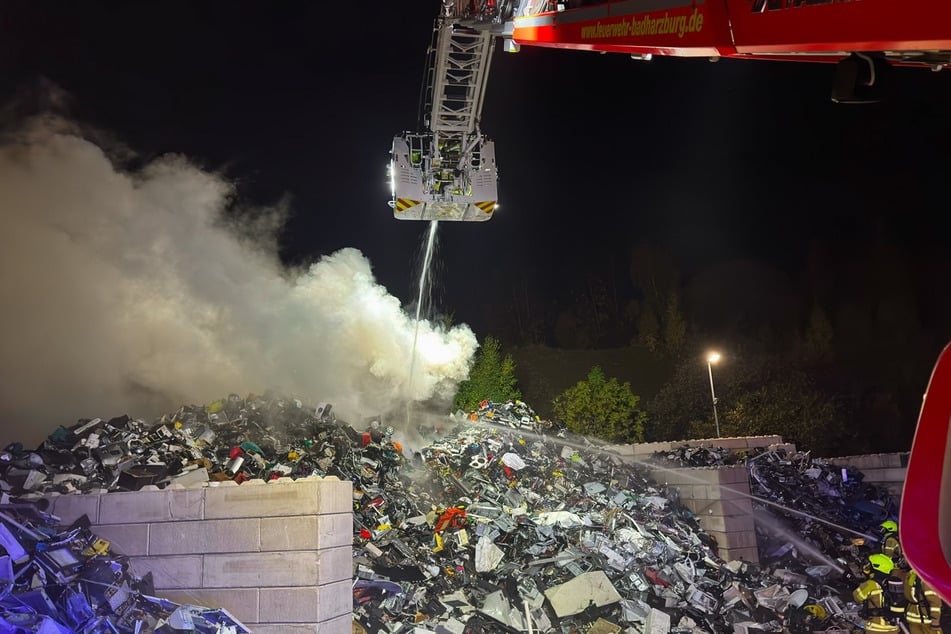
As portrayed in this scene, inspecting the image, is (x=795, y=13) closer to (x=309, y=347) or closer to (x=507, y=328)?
(x=309, y=347)

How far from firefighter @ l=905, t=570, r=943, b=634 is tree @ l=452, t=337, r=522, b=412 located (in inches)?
1036

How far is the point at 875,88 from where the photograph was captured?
3.67 meters

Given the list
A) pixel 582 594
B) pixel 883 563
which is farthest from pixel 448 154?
pixel 883 563

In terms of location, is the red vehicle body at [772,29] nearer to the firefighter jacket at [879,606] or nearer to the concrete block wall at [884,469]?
the firefighter jacket at [879,606]

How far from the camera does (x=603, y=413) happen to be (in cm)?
3244

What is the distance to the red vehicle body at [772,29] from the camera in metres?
3.08

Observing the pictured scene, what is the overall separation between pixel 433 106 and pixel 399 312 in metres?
11.8

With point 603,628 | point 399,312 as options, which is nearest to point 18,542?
point 603,628

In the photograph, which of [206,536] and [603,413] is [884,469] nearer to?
[206,536]

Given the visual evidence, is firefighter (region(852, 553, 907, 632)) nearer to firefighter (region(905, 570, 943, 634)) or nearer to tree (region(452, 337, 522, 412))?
firefighter (region(905, 570, 943, 634))

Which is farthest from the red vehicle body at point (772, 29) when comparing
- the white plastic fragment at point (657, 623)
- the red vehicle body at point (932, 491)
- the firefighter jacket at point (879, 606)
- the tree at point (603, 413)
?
the tree at point (603, 413)

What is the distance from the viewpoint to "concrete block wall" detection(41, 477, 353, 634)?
665 cm

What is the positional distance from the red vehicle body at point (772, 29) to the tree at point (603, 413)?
89.3 feet

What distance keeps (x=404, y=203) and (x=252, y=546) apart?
A: 7148 millimetres
